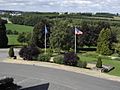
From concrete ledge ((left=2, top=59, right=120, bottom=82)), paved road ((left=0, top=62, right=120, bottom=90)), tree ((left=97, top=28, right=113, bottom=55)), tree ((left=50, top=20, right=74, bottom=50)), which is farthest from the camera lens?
tree ((left=97, top=28, right=113, bottom=55))

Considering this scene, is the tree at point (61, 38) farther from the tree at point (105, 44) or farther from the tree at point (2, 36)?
the tree at point (2, 36)

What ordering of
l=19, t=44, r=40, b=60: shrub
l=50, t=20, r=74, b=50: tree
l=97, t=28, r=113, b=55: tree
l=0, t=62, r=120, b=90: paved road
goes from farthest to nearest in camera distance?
l=97, t=28, r=113, b=55: tree < l=50, t=20, r=74, b=50: tree < l=19, t=44, r=40, b=60: shrub < l=0, t=62, r=120, b=90: paved road

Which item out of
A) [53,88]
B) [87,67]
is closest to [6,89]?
[53,88]

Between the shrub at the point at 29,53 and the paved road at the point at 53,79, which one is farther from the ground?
the shrub at the point at 29,53

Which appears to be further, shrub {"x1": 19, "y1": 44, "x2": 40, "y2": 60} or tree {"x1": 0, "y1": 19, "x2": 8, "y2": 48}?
tree {"x1": 0, "y1": 19, "x2": 8, "y2": 48}

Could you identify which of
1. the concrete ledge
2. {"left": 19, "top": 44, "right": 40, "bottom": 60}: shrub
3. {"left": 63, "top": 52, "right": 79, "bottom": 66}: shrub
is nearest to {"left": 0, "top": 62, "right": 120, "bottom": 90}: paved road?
the concrete ledge

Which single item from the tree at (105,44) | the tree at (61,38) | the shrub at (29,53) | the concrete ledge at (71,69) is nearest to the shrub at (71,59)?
the concrete ledge at (71,69)

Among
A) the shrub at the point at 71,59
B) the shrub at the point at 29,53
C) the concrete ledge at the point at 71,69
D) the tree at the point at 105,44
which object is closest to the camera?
the concrete ledge at the point at 71,69

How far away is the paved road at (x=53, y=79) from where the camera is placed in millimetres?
28750

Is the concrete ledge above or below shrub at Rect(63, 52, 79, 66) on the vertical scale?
below

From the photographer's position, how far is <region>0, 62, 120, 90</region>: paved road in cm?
2875

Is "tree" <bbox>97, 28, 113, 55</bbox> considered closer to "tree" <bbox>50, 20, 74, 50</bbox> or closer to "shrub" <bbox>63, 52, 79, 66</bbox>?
"tree" <bbox>50, 20, 74, 50</bbox>

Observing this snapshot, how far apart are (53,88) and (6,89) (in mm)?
5423

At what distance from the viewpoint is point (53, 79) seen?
31.7 metres
